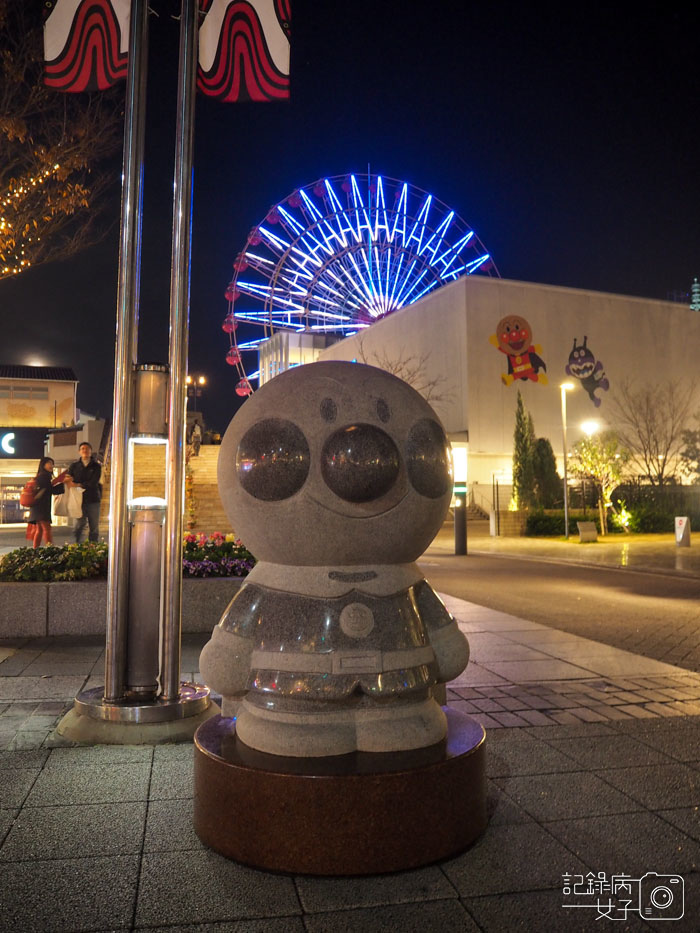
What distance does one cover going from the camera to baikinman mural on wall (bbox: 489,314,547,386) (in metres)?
38.8

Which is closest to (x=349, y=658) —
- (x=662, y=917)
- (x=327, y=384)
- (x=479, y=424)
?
(x=327, y=384)

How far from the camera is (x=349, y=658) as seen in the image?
3229 mm

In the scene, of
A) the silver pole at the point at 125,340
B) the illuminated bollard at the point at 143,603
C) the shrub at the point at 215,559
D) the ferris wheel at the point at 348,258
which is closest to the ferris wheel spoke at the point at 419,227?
the ferris wheel at the point at 348,258

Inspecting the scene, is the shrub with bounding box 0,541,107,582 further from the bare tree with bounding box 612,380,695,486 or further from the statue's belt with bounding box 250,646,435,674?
the bare tree with bounding box 612,380,695,486

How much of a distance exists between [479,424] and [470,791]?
117 feet

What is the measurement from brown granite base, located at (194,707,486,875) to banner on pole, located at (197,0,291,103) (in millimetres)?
4923

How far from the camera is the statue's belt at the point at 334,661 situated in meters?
3.22

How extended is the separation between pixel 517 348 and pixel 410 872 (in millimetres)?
37983

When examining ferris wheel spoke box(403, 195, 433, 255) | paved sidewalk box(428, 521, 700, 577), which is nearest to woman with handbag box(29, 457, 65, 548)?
paved sidewalk box(428, 521, 700, 577)

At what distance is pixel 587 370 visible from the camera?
41156mm

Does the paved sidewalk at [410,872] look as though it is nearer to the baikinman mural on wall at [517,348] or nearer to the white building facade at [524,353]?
the white building facade at [524,353]

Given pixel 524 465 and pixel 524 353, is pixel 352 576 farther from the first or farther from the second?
pixel 524 353

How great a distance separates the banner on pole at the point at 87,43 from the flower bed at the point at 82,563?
177 inches

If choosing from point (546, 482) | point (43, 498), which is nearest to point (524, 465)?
point (546, 482)
